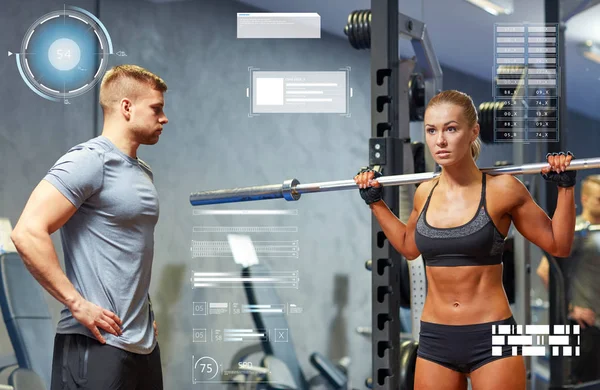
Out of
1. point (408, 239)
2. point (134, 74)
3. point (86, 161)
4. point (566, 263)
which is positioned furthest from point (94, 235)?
point (566, 263)

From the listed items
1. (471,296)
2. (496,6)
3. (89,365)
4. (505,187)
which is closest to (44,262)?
(89,365)

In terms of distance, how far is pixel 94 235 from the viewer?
8.35ft

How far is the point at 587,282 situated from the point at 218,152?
7.50ft

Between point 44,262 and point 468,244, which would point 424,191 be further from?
point 44,262

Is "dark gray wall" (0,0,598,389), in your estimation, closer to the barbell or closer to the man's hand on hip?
the barbell

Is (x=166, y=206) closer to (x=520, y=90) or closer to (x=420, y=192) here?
(x=420, y=192)

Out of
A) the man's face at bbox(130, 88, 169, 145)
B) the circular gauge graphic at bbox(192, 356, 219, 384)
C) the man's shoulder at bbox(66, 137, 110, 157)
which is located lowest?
the circular gauge graphic at bbox(192, 356, 219, 384)

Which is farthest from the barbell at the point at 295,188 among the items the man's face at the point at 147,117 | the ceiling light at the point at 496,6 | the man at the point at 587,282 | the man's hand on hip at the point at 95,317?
the man at the point at 587,282

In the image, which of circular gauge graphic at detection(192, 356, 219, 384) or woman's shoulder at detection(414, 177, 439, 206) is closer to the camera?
woman's shoulder at detection(414, 177, 439, 206)

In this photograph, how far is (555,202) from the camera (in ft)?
14.3

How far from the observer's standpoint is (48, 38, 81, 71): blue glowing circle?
3893 millimetres

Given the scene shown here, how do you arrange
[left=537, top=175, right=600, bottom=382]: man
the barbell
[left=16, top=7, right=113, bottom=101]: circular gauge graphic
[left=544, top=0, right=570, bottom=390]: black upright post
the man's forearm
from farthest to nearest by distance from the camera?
[left=537, top=175, right=600, bottom=382]: man → [left=16, top=7, right=113, bottom=101]: circular gauge graphic → [left=544, top=0, right=570, bottom=390]: black upright post → the barbell → the man's forearm

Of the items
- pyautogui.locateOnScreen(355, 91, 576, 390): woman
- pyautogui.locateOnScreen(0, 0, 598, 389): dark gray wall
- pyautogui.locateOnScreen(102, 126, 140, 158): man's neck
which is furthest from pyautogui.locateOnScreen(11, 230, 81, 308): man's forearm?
pyautogui.locateOnScreen(0, 0, 598, 389): dark gray wall

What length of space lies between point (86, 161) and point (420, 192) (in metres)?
1.20
